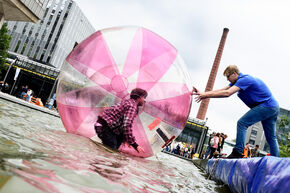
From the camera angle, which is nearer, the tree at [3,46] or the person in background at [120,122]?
the person in background at [120,122]

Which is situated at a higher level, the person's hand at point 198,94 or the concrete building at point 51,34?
the concrete building at point 51,34

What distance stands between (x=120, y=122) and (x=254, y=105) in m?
2.28

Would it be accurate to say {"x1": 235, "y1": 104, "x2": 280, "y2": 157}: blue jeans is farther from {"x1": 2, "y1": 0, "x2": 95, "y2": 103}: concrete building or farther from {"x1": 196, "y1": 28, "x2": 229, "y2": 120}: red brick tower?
{"x1": 2, "y1": 0, "x2": 95, "y2": 103}: concrete building

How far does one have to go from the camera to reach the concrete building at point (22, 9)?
1128 centimetres

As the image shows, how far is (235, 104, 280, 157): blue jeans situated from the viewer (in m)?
3.78

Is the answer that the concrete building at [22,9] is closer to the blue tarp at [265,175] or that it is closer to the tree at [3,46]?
the blue tarp at [265,175]

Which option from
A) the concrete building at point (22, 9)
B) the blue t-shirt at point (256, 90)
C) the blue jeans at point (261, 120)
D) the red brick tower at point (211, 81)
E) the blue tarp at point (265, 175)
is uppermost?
the red brick tower at point (211, 81)

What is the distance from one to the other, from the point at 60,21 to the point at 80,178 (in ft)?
204

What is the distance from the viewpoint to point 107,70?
11.7ft

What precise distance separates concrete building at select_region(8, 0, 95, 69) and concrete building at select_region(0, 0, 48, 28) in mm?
44415

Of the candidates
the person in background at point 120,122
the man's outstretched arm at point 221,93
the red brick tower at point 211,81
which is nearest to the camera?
the person in background at point 120,122

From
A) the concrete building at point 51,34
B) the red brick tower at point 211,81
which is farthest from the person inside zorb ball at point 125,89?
the concrete building at point 51,34

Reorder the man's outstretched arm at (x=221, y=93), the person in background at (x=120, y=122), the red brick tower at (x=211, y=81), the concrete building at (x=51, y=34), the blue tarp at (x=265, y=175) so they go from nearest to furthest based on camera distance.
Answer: the blue tarp at (x=265, y=175) → the person in background at (x=120, y=122) → the man's outstretched arm at (x=221, y=93) → the red brick tower at (x=211, y=81) → the concrete building at (x=51, y=34)

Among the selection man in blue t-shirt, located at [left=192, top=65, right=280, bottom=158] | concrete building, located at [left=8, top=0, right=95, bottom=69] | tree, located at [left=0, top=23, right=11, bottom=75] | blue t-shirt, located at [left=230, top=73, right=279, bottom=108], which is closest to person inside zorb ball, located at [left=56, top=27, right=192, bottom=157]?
man in blue t-shirt, located at [left=192, top=65, right=280, bottom=158]
